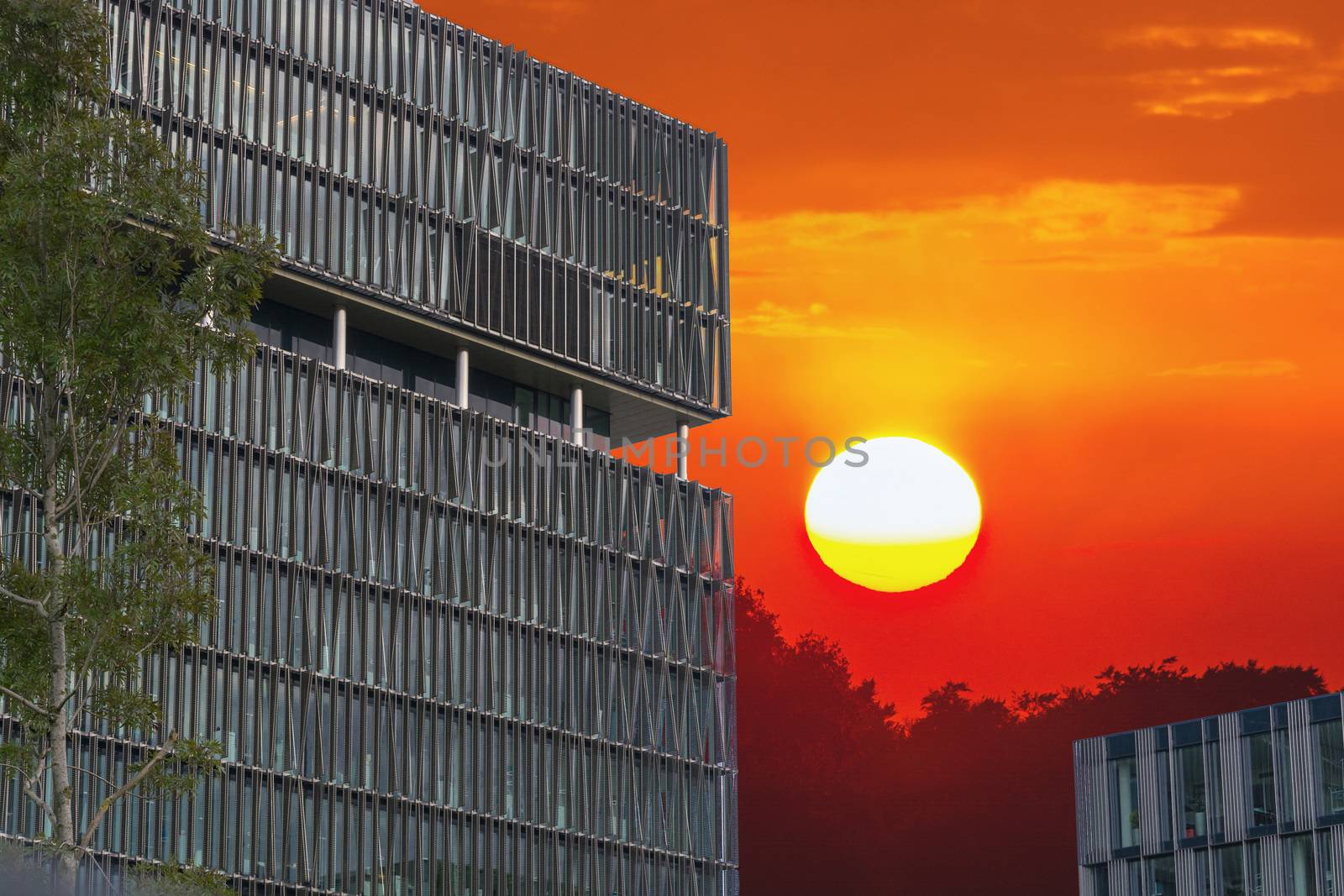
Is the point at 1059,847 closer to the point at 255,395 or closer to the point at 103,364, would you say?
the point at 255,395

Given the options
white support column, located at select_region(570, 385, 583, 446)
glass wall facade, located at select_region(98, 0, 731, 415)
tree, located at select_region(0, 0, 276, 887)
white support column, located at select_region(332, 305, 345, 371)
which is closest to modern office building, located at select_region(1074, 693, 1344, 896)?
white support column, located at select_region(570, 385, 583, 446)

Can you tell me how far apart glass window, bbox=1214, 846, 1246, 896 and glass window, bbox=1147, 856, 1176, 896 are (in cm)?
219

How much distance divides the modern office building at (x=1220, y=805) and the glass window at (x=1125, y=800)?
3cm

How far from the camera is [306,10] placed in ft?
348

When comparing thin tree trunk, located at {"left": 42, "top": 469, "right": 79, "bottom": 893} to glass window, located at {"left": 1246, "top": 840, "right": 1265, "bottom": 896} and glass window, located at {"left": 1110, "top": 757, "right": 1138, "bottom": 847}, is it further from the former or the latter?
glass window, located at {"left": 1110, "top": 757, "right": 1138, "bottom": 847}

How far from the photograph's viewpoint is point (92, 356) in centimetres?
4231

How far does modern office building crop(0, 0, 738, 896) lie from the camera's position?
321ft

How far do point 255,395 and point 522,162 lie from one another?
21.5 m

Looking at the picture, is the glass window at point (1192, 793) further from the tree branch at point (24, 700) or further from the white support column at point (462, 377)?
the tree branch at point (24, 700)

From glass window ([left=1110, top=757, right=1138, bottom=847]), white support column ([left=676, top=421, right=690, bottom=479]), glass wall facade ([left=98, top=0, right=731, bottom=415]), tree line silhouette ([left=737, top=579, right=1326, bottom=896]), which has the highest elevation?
glass wall facade ([left=98, top=0, right=731, bottom=415])

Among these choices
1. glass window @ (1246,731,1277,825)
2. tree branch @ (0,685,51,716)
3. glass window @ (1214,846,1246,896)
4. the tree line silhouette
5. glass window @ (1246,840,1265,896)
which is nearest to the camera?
tree branch @ (0,685,51,716)

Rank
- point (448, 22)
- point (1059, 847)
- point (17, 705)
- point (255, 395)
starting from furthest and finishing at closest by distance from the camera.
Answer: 1. point (1059, 847)
2. point (448, 22)
3. point (255, 395)
4. point (17, 705)

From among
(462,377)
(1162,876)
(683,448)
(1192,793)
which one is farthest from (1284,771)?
(462,377)

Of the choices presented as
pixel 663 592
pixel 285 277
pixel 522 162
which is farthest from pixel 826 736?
pixel 285 277
